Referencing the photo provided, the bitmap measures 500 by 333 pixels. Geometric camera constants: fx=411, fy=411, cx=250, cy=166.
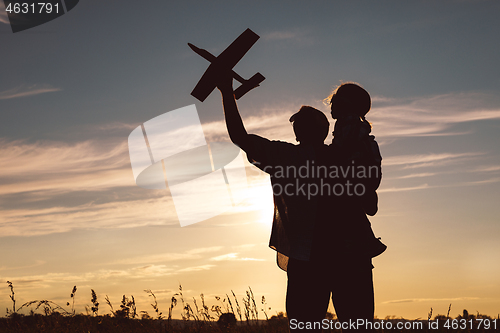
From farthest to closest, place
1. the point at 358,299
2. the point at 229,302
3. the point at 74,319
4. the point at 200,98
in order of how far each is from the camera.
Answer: the point at 74,319 < the point at 229,302 < the point at 200,98 < the point at 358,299

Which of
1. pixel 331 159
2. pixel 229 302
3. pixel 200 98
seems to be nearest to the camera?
pixel 331 159

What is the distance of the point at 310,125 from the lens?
3193mm

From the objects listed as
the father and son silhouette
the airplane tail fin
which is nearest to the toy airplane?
the airplane tail fin

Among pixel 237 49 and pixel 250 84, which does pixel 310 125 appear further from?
pixel 237 49

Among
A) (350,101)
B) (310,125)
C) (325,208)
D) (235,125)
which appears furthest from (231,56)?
(325,208)

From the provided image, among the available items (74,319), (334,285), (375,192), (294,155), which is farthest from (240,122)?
(74,319)

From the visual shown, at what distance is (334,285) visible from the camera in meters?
2.96

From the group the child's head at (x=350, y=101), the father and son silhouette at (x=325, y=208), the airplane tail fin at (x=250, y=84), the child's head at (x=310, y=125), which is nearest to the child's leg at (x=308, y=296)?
the father and son silhouette at (x=325, y=208)

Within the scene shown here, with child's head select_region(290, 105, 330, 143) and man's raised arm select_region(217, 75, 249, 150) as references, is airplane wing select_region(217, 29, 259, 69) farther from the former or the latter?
child's head select_region(290, 105, 330, 143)

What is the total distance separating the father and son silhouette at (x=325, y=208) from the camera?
9.62 feet

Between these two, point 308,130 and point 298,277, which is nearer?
point 298,277

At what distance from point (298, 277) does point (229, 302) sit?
10.2 ft

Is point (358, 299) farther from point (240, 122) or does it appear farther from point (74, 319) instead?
point (74, 319)

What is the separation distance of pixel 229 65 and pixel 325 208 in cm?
135
